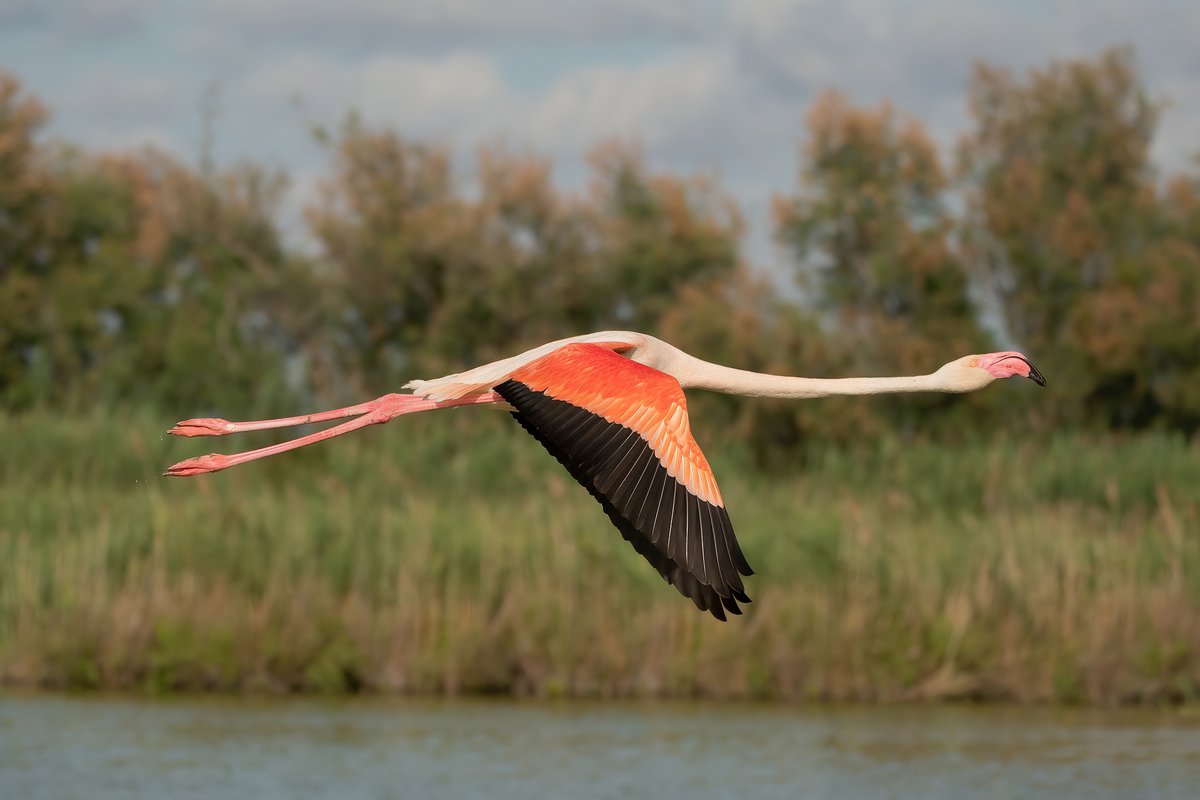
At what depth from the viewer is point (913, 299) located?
3519 cm

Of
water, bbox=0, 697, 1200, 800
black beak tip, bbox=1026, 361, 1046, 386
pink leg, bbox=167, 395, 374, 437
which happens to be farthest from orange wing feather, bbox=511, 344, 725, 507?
water, bbox=0, 697, 1200, 800

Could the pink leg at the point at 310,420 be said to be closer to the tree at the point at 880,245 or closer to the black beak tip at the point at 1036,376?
the black beak tip at the point at 1036,376

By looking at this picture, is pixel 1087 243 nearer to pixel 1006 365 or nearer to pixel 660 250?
pixel 660 250

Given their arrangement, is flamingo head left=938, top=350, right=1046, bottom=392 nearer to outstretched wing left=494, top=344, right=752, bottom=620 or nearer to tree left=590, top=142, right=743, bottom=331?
outstretched wing left=494, top=344, right=752, bottom=620

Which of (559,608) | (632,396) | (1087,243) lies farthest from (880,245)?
(632,396)

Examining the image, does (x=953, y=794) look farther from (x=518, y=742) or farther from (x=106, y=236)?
(x=106, y=236)

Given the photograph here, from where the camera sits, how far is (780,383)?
27.0 ft

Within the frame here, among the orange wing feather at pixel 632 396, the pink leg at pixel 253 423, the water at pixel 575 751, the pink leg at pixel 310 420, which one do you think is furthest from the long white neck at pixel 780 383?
the water at pixel 575 751

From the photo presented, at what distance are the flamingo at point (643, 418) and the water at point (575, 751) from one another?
6304 millimetres

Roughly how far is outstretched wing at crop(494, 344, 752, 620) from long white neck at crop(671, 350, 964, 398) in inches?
23.7

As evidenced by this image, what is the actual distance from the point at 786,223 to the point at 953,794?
2263 centimetres

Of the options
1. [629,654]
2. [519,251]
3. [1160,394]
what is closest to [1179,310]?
[1160,394]

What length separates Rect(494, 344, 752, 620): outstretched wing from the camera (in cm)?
687

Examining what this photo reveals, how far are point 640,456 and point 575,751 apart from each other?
8566mm
